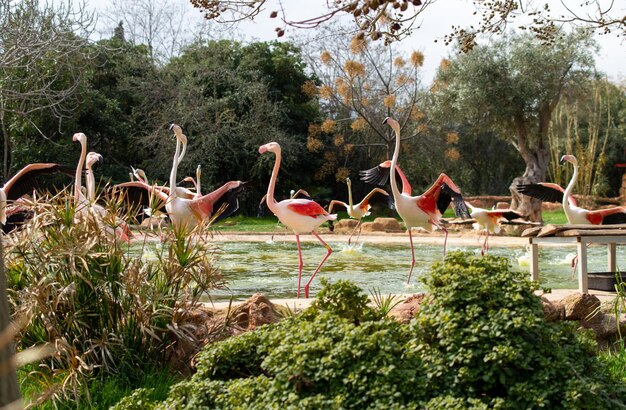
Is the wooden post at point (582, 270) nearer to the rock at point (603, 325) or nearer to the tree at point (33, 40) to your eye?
the rock at point (603, 325)

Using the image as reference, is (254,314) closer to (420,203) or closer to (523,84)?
(420,203)

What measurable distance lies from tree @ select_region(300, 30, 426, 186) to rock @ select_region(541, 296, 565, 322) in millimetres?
A: 17547

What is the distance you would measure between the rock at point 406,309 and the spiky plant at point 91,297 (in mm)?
1085

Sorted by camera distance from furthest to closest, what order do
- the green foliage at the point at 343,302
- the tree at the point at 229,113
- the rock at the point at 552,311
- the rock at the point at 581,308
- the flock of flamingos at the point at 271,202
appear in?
1. the tree at the point at 229,113
2. the flock of flamingos at the point at 271,202
3. the rock at the point at 581,308
4. the rock at the point at 552,311
5. the green foliage at the point at 343,302

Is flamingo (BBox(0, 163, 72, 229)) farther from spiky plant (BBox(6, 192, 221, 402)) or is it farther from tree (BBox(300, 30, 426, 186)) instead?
tree (BBox(300, 30, 426, 186))

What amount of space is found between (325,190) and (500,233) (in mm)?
10876

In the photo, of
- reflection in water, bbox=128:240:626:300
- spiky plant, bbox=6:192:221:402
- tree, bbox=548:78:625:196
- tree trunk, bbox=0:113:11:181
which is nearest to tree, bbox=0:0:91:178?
tree trunk, bbox=0:113:11:181

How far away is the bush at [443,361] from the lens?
8.51 ft

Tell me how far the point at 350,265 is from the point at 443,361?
745 cm

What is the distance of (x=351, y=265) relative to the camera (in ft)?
33.3

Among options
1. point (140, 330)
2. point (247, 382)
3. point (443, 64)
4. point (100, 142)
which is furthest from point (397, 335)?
point (100, 142)

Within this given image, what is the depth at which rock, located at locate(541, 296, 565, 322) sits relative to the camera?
4086 mm

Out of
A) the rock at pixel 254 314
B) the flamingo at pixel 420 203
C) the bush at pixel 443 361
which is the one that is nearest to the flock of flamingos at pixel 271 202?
the flamingo at pixel 420 203

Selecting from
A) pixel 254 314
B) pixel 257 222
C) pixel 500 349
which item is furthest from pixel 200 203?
pixel 257 222
